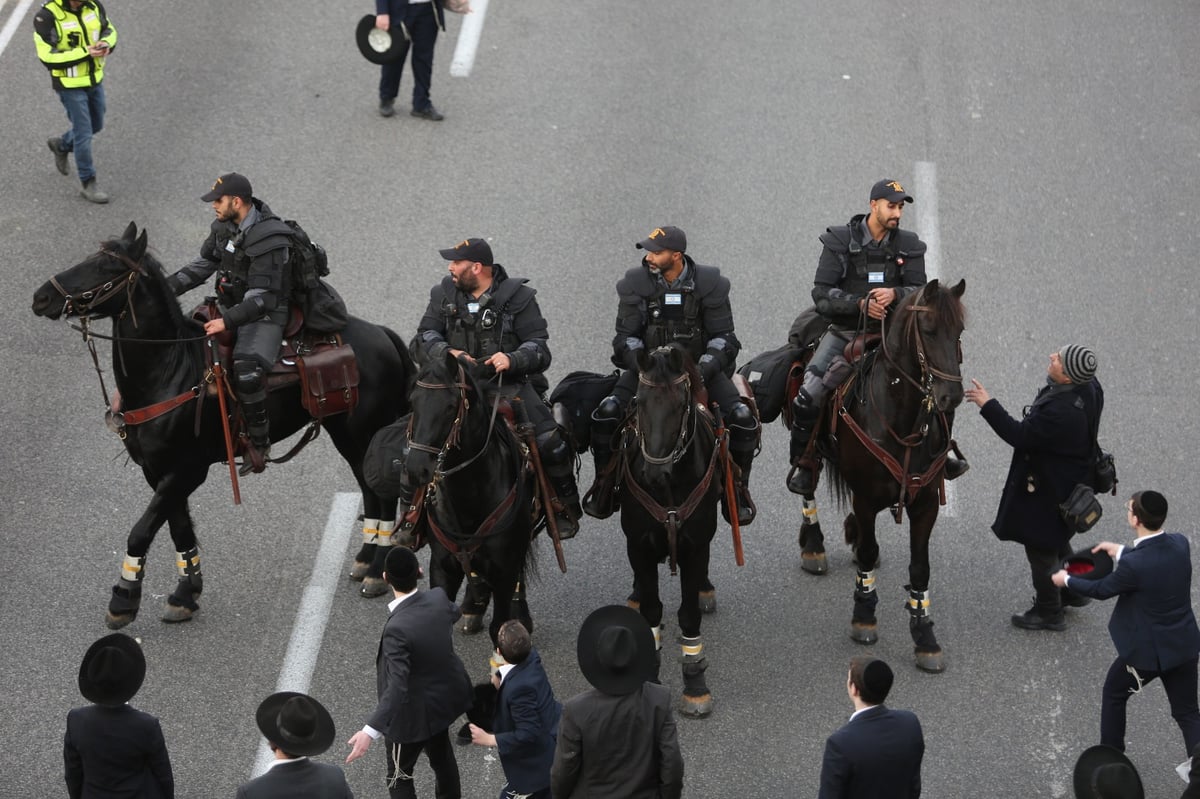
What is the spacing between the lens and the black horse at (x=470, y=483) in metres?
10.2

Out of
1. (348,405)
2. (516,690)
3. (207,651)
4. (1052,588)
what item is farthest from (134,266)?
(1052,588)

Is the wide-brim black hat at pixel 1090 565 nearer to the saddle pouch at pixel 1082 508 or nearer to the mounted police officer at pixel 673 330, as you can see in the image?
the saddle pouch at pixel 1082 508

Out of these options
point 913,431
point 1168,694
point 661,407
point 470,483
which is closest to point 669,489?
point 661,407

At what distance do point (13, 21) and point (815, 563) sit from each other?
1273 cm

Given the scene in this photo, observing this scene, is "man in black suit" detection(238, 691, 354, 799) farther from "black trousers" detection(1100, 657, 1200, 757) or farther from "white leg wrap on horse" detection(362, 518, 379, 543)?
"black trousers" detection(1100, 657, 1200, 757)

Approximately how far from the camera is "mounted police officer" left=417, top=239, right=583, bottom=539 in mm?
11461

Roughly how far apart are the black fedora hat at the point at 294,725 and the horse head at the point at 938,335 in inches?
190

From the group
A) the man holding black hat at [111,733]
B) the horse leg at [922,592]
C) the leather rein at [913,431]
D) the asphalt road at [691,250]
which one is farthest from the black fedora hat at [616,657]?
the horse leg at [922,592]

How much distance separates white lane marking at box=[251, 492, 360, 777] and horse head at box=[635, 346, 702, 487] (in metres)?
3.17

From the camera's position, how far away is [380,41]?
18.1 metres

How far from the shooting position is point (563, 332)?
15.8 m

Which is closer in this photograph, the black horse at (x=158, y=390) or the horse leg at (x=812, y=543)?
the black horse at (x=158, y=390)

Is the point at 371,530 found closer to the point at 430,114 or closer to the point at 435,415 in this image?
the point at 435,415

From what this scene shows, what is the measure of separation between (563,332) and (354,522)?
129 inches
